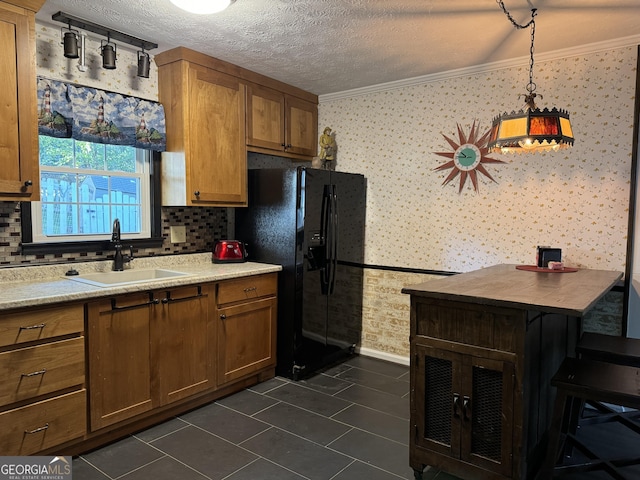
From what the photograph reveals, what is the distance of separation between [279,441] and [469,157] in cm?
236

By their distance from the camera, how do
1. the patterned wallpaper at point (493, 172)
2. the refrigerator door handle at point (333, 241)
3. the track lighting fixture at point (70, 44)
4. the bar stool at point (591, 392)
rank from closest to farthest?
1. the bar stool at point (591, 392)
2. the track lighting fixture at point (70, 44)
3. the patterned wallpaper at point (493, 172)
4. the refrigerator door handle at point (333, 241)

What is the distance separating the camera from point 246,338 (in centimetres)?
313

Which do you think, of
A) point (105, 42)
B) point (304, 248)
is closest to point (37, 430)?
point (304, 248)

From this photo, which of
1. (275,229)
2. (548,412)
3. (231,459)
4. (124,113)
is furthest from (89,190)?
(548,412)

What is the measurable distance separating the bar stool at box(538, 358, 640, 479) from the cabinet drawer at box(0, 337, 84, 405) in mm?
2197

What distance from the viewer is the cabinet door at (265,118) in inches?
135

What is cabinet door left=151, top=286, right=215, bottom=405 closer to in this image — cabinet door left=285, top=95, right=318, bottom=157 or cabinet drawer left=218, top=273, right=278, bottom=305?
cabinet drawer left=218, top=273, right=278, bottom=305

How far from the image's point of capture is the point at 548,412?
2297mm

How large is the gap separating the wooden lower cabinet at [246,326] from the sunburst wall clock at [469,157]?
1.60 m

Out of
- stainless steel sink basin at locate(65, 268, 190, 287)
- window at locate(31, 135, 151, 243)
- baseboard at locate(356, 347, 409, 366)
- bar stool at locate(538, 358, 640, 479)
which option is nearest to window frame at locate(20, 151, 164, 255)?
window at locate(31, 135, 151, 243)

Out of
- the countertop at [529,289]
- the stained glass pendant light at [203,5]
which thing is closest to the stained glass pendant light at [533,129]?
the countertop at [529,289]

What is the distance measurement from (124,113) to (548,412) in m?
3.03

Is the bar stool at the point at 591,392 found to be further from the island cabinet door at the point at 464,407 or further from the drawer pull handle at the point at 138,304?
the drawer pull handle at the point at 138,304

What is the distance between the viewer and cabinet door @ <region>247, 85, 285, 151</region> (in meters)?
3.43
